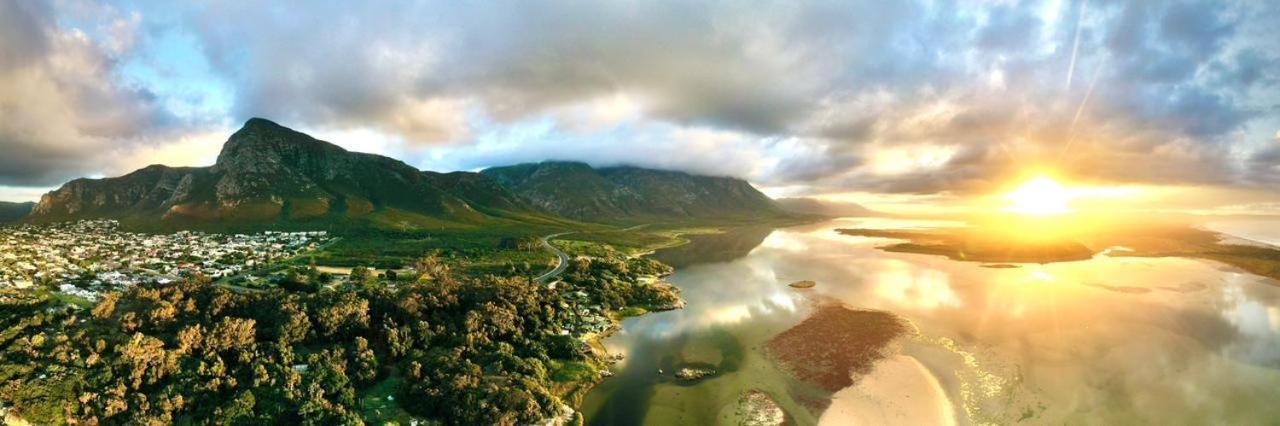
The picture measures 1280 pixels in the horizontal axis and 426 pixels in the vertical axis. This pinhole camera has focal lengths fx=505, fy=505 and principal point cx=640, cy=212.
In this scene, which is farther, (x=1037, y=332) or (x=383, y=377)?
(x=1037, y=332)

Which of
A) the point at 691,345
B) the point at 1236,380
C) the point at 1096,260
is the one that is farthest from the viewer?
the point at 1096,260

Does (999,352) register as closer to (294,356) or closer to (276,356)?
(294,356)

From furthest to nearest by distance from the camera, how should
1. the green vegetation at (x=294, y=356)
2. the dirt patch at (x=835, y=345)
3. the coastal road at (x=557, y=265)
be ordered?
the coastal road at (x=557, y=265) → the dirt patch at (x=835, y=345) → the green vegetation at (x=294, y=356)

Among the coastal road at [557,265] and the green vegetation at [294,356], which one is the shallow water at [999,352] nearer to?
the green vegetation at [294,356]

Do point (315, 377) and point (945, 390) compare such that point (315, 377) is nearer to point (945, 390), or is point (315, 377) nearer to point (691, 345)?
point (691, 345)

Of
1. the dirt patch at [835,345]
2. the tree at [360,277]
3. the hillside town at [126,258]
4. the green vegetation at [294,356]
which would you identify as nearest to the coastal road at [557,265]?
the tree at [360,277]

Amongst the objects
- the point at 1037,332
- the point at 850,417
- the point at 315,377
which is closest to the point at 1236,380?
the point at 1037,332

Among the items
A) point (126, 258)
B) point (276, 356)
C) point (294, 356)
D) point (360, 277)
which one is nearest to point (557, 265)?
point (360, 277)
